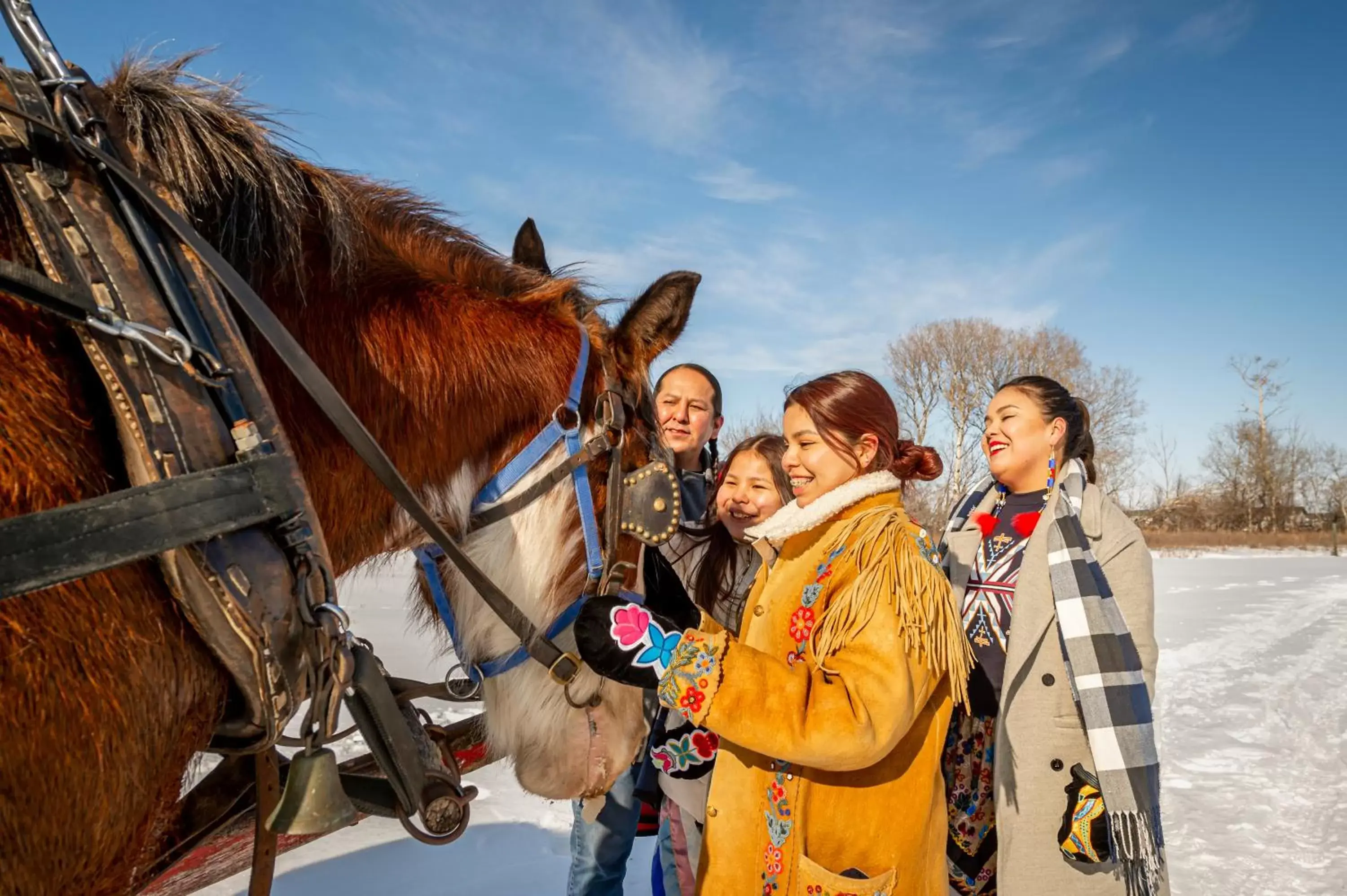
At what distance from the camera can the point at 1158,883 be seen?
2035 millimetres

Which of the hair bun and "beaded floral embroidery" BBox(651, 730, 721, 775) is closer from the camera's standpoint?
the hair bun

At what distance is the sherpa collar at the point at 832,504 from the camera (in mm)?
1617

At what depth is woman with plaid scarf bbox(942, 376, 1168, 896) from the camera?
204cm

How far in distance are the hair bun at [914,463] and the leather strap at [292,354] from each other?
39.8 inches

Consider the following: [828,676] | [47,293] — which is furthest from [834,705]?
[47,293]

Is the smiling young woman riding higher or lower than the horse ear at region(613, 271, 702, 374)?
lower

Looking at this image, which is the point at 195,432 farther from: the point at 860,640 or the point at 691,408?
the point at 691,408

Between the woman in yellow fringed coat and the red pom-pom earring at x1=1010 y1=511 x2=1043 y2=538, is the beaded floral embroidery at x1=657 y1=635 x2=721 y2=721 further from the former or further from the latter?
the red pom-pom earring at x1=1010 y1=511 x2=1043 y2=538

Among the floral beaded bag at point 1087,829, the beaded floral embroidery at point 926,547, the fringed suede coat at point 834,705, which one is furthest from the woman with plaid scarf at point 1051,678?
the beaded floral embroidery at point 926,547

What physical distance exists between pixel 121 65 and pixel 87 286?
509mm

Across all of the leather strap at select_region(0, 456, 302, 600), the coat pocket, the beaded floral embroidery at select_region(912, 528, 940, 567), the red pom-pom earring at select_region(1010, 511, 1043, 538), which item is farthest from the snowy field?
the red pom-pom earring at select_region(1010, 511, 1043, 538)

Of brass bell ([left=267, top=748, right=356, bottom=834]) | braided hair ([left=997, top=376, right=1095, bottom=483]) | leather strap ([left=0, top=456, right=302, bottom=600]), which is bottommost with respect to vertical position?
brass bell ([left=267, top=748, right=356, bottom=834])

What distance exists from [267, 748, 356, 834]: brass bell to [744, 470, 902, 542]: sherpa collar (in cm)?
99

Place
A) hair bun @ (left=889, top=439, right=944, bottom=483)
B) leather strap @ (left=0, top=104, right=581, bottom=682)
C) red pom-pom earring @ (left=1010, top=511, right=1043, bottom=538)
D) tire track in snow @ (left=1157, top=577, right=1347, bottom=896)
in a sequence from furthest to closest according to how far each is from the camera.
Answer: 1. tire track in snow @ (left=1157, top=577, right=1347, bottom=896)
2. red pom-pom earring @ (left=1010, top=511, right=1043, bottom=538)
3. hair bun @ (left=889, top=439, right=944, bottom=483)
4. leather strap @ (left=0, top=104, right=581, bottom=682)
